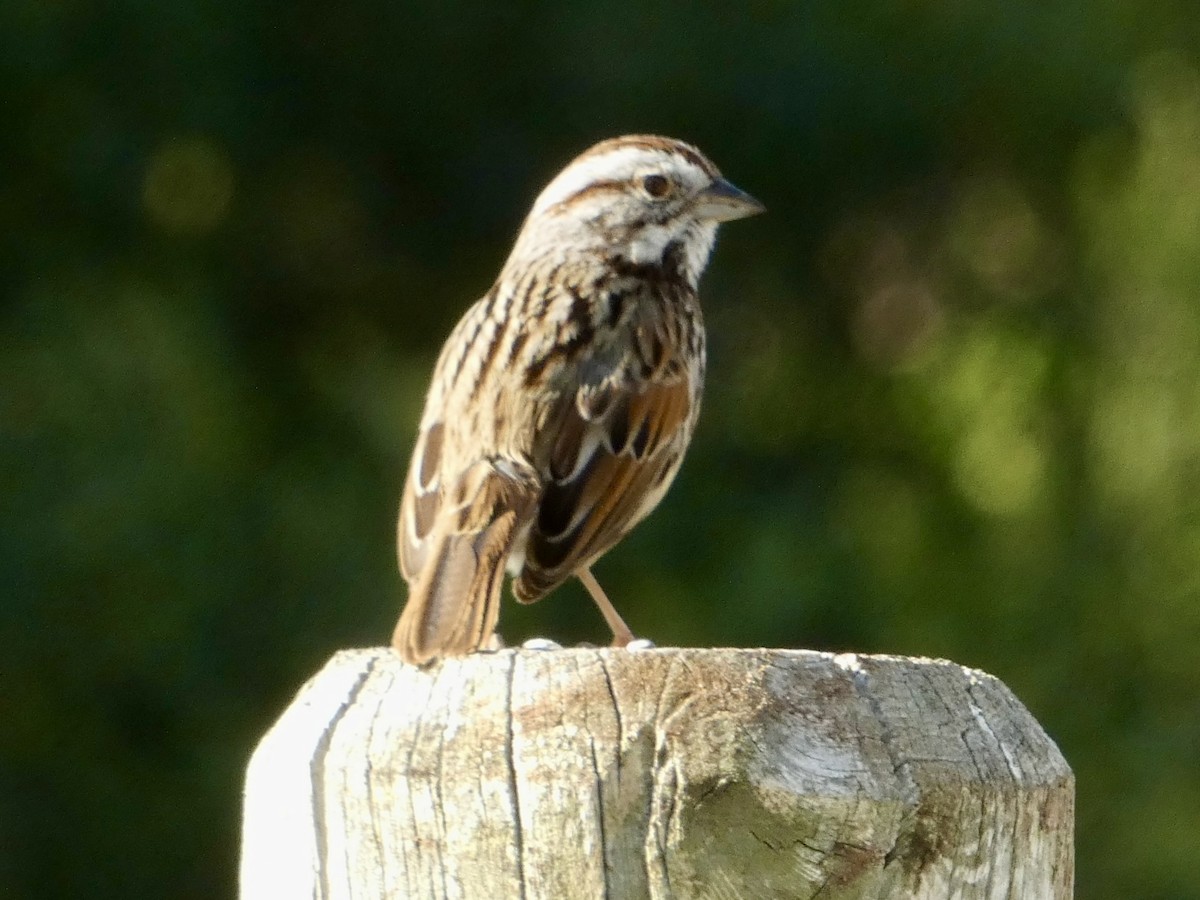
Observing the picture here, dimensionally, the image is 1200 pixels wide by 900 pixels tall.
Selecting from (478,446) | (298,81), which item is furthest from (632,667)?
(298,81)

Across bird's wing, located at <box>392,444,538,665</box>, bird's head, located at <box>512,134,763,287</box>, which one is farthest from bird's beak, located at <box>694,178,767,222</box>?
bird's wing, located at <box>392,444,538,665</box>

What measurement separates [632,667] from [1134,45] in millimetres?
6485

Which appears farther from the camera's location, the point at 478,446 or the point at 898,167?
the point at 898,167

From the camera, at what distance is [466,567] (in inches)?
141

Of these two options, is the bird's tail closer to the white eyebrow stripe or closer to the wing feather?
the wing feather

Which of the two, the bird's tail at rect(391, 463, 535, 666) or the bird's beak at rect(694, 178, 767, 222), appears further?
the bird's beak at rect(694, 178, 767, 222)

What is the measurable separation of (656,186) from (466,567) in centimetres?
154

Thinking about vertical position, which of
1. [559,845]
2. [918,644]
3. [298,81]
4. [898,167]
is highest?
[898,167]

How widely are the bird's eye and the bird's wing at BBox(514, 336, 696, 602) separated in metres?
0.50

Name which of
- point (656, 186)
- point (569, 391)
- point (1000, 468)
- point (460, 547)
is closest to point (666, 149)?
point (656, 186)

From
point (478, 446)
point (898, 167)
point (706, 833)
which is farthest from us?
point (898, 167)

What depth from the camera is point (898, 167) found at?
8.78 metres

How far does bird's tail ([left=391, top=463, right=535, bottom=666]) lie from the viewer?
9.98 ft

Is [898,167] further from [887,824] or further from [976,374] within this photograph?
[887,824]
